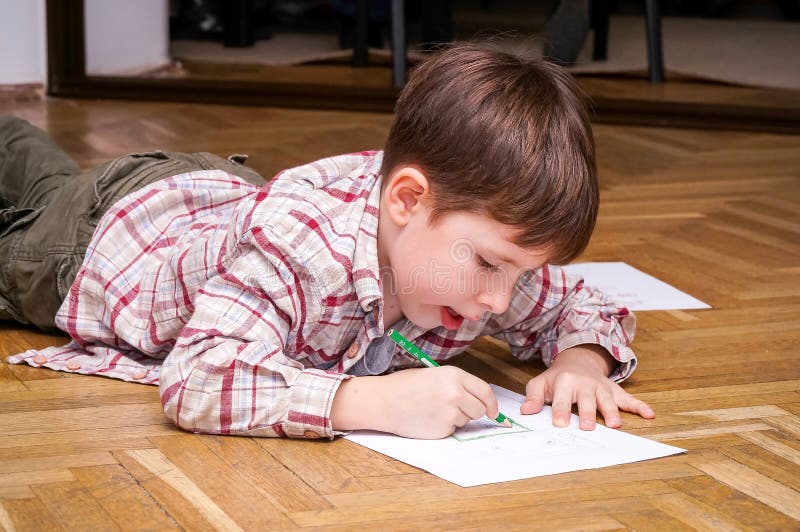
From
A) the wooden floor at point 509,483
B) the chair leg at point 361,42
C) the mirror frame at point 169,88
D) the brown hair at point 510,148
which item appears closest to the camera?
the wooden floor at point 509,483

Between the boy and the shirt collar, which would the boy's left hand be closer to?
the boy

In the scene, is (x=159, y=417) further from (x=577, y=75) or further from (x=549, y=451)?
(x=577, y=75)

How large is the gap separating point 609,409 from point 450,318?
17 centimetres

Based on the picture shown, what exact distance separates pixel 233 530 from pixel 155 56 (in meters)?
2.67

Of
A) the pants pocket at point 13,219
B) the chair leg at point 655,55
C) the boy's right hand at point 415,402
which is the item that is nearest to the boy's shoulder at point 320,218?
the boy's right hand at point 415,402

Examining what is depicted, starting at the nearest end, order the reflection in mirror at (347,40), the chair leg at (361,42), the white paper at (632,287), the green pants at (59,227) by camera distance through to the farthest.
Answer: the green pants at (59,227) < the white paper at (632,287) < the reflection in mirror at (347,40) < the chair leg at (361,42)

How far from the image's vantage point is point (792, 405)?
114cm

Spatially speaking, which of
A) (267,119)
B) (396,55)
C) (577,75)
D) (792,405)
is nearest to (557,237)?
(792,405)

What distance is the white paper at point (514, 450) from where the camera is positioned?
0.94m

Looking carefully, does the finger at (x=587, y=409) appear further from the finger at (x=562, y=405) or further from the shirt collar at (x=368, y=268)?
the shirt collar at (x=368, y=268)

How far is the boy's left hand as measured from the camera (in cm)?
106

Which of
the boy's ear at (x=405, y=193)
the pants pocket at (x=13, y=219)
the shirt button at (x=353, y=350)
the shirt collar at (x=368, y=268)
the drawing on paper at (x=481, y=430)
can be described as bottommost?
the drawing on paper at (x=481, y=430)

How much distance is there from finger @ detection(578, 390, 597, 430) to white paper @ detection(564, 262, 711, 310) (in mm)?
350

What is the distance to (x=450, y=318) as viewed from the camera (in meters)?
1.06
